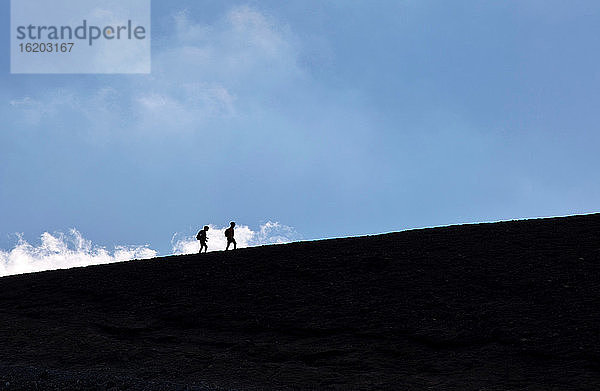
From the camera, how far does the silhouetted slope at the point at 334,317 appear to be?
540 inches

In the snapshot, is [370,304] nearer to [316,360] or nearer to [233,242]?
[316,360]

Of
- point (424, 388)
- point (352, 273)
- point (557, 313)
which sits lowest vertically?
point (424, 388)

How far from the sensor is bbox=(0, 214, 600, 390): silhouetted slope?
1373 cm

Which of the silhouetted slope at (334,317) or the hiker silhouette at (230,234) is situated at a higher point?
the hiker silhouette at (230,234)

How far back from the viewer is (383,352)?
49.7ft

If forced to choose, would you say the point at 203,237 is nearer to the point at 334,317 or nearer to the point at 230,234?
the point at 230,234

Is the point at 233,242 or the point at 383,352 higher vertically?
the point at 233,242

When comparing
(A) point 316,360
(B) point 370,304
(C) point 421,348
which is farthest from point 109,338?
(C) point 421,348

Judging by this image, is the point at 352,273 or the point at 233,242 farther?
the point at 233,242

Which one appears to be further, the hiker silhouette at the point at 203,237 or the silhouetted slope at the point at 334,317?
the hiker silhouette at the point at 203,237

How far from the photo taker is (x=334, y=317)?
17891 millimetres

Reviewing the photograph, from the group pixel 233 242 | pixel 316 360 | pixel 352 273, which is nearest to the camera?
pixel 316 360

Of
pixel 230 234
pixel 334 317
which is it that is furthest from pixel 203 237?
pixel 334 317

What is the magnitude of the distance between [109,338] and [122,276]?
786 cm
